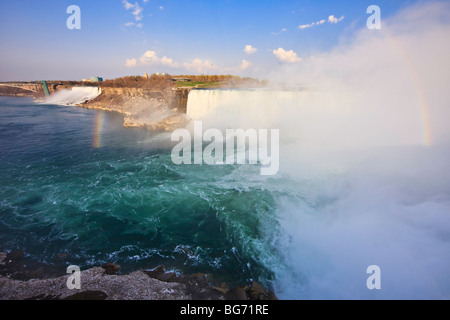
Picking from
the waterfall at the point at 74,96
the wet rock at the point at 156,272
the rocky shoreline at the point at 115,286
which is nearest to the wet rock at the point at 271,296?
the rocky shoreline at the point at 115,286

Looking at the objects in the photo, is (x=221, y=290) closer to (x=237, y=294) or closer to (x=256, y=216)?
(x=237, y=294)

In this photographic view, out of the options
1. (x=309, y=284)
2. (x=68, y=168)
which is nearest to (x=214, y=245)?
(x=309, y=284)

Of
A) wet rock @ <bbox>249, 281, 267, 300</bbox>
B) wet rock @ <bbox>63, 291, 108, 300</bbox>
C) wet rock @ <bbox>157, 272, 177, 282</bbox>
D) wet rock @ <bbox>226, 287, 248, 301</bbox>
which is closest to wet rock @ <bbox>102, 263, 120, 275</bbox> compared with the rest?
wet rock @ <bbox>63, 291, 108, 300</bbox>

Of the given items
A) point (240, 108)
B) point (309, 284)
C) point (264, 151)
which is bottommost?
point (309, 284)

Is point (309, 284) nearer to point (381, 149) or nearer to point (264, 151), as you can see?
point (264, 151)

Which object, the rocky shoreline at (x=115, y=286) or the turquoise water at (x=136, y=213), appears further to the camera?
the turquoise water at (x=136, y=213)

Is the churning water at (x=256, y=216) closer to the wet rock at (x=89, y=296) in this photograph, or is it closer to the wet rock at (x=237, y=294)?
the wet rock at (x=237, y=294)
